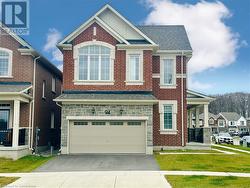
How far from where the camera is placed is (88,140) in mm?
22641

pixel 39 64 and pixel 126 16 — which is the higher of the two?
pixel 126 16

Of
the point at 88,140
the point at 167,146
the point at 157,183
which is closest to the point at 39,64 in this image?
the point at 88,140

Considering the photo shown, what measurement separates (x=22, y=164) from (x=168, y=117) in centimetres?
1087

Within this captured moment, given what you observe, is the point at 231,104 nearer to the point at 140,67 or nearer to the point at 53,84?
the point at 53,84

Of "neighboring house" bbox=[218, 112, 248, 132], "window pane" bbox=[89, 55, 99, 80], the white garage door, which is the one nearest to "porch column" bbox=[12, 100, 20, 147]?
the white garage door

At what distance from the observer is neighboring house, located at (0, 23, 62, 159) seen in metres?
21.4

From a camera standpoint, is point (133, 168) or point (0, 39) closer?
point (133, 168)

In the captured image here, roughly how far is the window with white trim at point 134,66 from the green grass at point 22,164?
301 inches

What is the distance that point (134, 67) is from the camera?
23719mm

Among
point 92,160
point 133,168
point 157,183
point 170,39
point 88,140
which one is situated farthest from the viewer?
point 170,39

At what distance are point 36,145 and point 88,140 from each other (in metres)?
3.66

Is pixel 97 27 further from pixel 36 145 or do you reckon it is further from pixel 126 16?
pixel 36 145

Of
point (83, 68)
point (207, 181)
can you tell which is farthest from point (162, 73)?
point (207, 181)

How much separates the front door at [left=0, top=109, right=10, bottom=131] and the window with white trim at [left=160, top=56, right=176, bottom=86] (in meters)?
10.9
